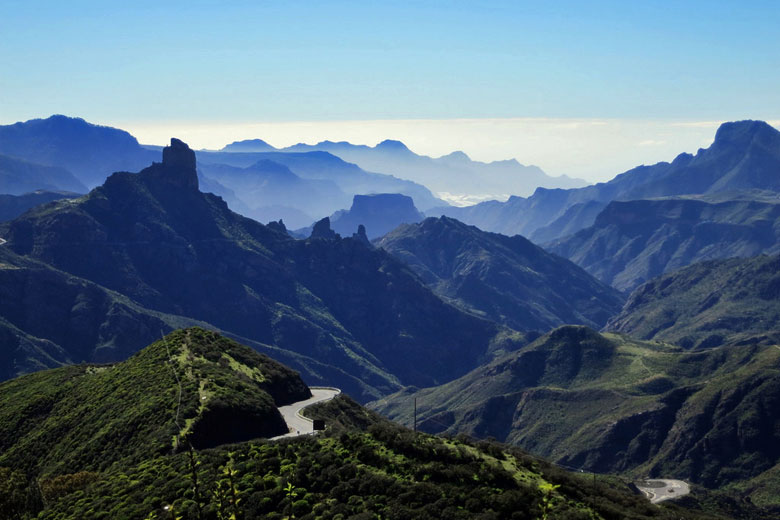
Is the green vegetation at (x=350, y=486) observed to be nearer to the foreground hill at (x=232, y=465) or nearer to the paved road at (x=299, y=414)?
the foreground hill at (x=232, y=465)

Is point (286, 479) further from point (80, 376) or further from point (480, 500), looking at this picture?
point (80, 376)

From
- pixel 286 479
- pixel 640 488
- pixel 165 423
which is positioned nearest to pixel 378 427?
pixel 286 479

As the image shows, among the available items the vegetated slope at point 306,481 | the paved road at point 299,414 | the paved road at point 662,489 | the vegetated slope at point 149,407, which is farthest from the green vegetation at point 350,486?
the paved road at point 662,489

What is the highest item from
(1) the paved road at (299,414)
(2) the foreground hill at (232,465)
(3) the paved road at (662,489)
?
(2) the foreground hill at (232,465)

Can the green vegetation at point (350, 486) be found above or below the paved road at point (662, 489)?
above

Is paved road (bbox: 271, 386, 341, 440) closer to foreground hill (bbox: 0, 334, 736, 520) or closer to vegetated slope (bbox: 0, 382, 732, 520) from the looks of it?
foreground hill (bbox: 0, 334, 736, 520)

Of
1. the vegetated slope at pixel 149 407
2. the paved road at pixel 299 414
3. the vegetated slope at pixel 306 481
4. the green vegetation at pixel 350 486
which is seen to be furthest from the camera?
the paved road at pixel 299 414

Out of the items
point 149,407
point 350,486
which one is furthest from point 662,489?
point 350,486
